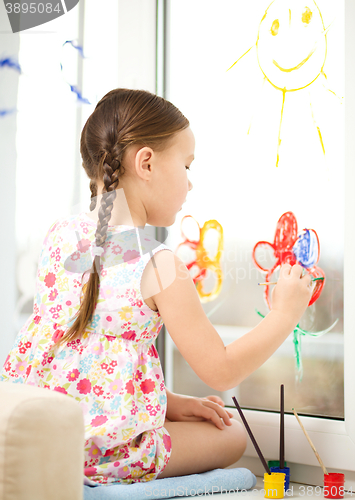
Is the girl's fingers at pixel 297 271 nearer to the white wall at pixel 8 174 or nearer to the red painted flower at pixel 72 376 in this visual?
the red painted flower at pixel 72 376

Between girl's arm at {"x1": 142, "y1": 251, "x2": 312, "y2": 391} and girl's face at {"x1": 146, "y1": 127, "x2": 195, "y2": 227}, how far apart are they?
0.40 feet

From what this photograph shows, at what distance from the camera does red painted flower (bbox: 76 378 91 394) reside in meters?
0.82

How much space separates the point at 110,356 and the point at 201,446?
0.83 ft

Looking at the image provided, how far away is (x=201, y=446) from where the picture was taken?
922mm

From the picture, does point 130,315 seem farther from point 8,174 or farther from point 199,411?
point 8,174

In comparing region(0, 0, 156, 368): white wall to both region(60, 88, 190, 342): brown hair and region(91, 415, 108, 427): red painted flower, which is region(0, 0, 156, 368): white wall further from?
region(91, 415, 108, 427): red painted flower

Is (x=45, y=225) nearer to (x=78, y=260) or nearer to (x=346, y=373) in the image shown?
(x=78, y=260)

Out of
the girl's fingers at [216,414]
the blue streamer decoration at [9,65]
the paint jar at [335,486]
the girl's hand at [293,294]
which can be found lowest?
the paint jar at [335,486]

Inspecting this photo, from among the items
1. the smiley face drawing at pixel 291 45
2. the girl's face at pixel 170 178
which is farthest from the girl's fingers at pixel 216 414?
the smiley face drawing at pixel 291 45

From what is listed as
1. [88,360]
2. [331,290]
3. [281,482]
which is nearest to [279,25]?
[331,290]

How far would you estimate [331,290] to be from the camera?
0.96 meters

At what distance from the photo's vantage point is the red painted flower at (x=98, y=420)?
79 cm

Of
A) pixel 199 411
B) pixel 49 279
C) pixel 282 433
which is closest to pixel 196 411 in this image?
pixel 199 411

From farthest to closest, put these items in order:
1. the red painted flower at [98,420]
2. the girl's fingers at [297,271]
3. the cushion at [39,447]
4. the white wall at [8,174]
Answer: the white wall at [8,174]
the girl's fingers at [297,271]
the red painted flower at [98,420]
the cushion at [39,447]
